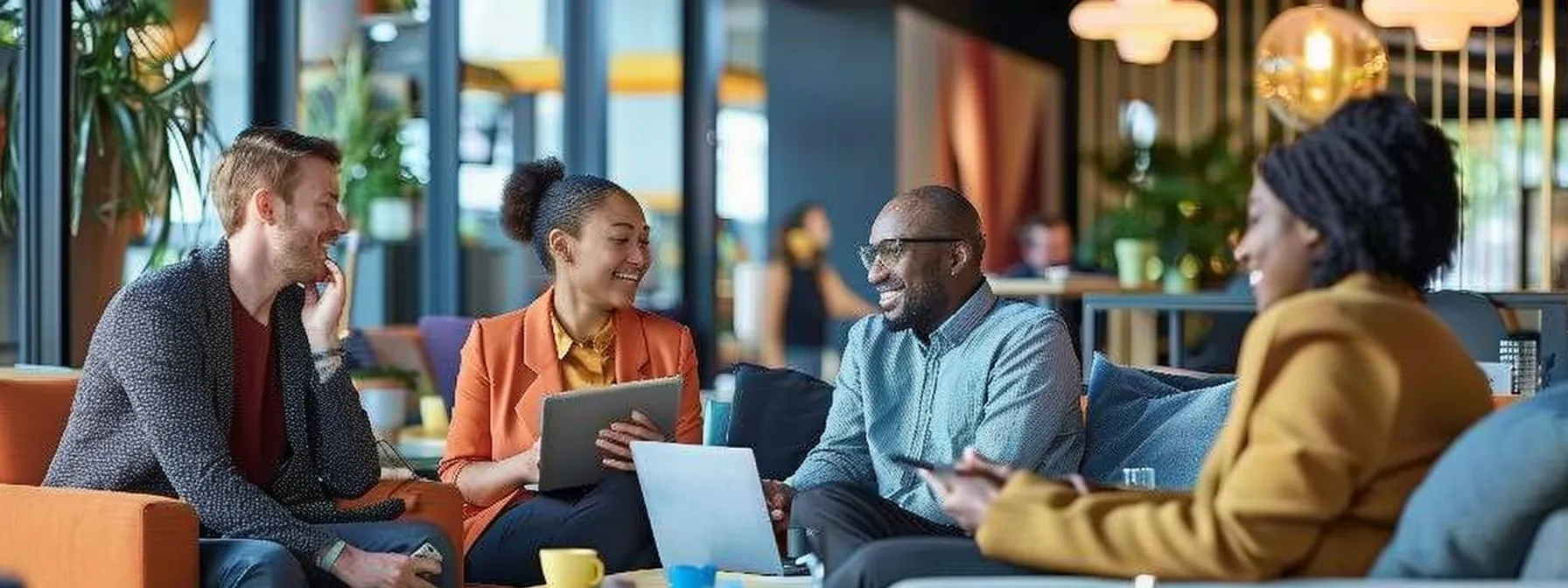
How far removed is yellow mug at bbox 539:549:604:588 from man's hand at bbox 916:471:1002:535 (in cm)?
91

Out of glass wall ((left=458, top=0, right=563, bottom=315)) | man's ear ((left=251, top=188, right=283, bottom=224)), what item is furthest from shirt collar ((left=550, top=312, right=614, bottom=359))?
glass wall ((left=458, top=0, right=563, bottom=315))

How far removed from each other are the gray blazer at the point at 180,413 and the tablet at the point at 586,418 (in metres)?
0.41

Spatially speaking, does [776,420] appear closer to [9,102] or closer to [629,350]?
[629,350]

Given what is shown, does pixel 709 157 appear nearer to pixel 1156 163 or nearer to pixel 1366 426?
pixel 1156 163

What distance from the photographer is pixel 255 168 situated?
4.13m

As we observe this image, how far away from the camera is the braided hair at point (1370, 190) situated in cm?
271

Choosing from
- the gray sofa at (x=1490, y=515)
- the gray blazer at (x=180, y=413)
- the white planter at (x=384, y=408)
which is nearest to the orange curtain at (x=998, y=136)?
the white planter at (x=384, y=408)

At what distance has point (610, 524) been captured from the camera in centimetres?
444

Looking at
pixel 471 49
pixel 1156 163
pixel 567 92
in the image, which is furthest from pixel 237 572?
pixel 1156 163

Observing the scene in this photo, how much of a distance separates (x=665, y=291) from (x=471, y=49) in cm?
482

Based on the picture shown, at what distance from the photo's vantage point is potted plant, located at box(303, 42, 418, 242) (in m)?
8.64

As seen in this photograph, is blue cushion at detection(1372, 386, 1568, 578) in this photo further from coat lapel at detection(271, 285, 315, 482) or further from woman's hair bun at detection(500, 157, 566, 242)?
woman's hair bun at detection(500, 157, 566, 242)

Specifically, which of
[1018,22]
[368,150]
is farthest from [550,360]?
[1018,22]

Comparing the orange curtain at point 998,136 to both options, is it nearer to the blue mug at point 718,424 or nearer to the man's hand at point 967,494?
the blue mug at point 718,424
